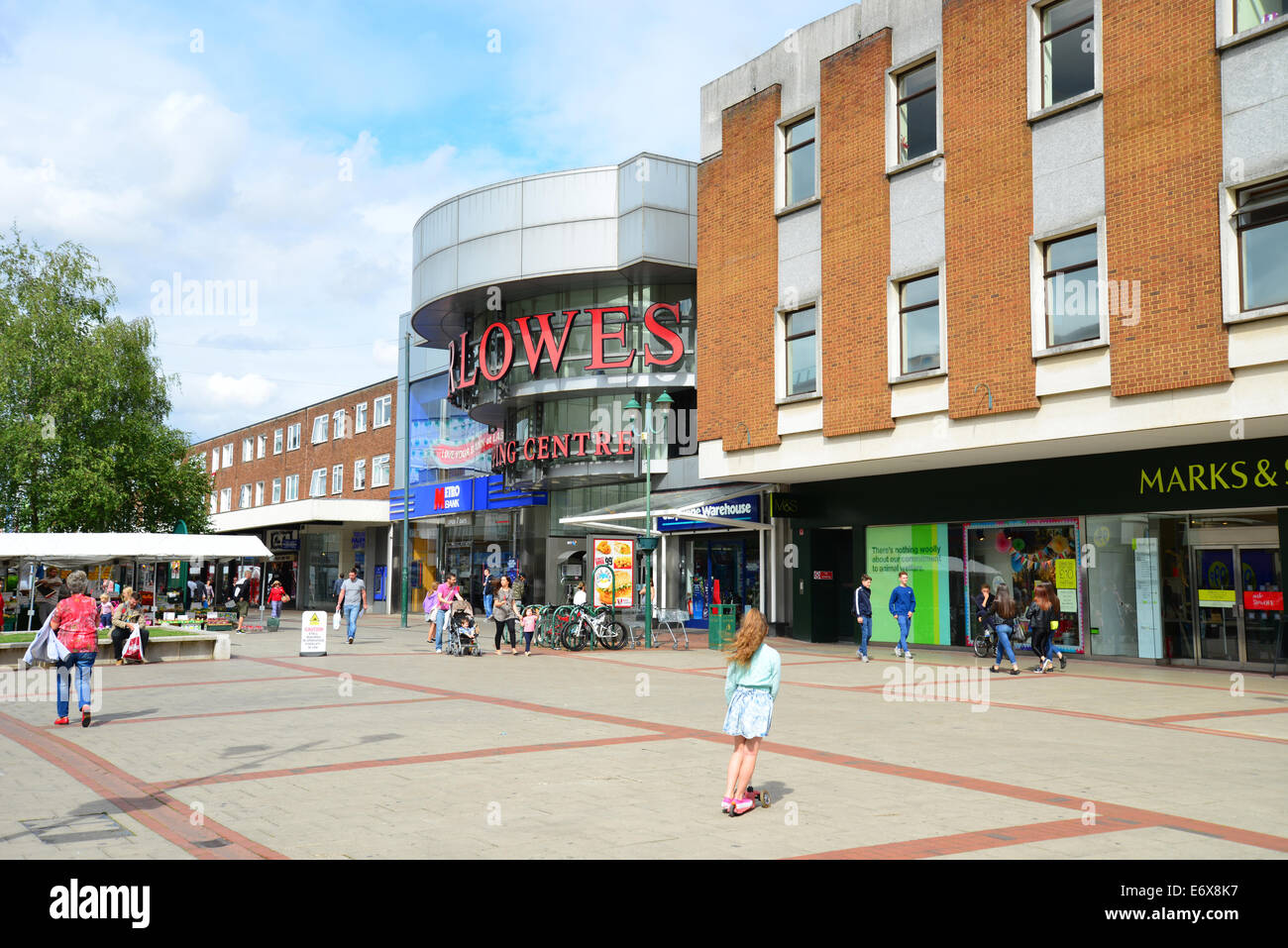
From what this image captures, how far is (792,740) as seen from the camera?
10.8 meters

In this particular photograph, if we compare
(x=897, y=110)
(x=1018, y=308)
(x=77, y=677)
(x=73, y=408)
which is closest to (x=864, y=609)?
(x=1018, y=308)

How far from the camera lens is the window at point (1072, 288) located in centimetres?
1842

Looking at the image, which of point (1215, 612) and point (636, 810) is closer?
point (636, 810)

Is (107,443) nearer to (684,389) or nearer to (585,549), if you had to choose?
(585,549)

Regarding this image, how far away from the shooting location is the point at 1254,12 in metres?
16.3

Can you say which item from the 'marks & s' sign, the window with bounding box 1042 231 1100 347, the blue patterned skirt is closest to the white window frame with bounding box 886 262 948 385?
the window with bounding box 1042 231 1100 347

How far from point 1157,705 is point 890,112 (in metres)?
13.2

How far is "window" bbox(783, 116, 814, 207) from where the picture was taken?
24.3 metres

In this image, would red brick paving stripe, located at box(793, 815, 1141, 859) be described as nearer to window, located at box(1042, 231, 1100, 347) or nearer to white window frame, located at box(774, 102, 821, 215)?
window, located at box(1042, 231, 1100, 347)

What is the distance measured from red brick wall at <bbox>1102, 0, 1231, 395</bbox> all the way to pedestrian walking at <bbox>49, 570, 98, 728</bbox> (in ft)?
49.7

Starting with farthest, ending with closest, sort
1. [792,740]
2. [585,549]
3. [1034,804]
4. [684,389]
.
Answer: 1. [585,549]
2. [684,389]
3. [792,740]
4. [1034,804]

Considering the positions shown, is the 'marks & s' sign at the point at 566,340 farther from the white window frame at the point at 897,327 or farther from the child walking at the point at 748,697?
the child walking at the point at 748,697

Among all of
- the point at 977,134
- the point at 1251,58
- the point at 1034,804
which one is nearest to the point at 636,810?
the point at 1034,804

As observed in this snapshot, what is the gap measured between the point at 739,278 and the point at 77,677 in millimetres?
17597
